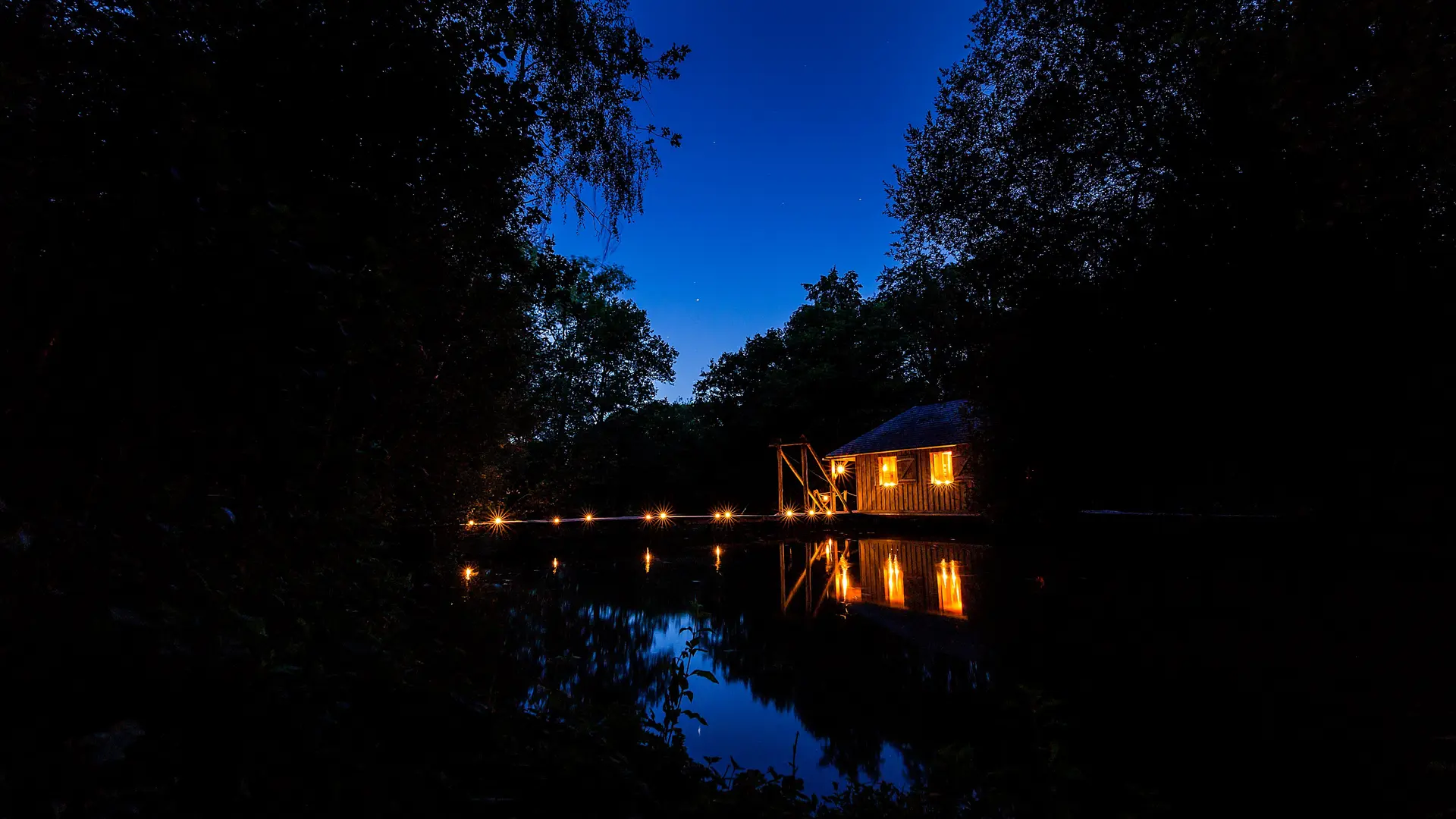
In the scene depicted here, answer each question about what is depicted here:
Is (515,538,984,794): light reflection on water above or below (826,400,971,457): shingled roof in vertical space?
below

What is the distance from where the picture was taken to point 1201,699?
5188 mm

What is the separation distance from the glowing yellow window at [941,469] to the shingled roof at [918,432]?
83cm

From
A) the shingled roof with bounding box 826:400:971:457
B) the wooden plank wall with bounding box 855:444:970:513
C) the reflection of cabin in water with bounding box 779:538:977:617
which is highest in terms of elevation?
the shingled roof with bounding box 826:400:971:457

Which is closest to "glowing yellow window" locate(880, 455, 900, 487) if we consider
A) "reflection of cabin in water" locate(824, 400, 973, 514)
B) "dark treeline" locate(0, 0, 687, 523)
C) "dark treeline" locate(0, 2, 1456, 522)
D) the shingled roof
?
"reflection of cabin in water" locate(824, 400, 973, 514)

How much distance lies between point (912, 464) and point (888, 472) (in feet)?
5.17

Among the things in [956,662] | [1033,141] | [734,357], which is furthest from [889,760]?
[734,357]

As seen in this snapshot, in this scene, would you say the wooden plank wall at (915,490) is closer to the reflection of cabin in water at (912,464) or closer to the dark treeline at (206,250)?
the reflection of cabin in water at (912,464)

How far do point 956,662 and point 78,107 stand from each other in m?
8.24

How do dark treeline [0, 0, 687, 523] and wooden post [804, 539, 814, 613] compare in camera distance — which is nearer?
dark treeline [0, 0, 687, 523]

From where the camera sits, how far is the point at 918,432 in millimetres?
23984

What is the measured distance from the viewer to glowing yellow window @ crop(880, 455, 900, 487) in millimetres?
25031

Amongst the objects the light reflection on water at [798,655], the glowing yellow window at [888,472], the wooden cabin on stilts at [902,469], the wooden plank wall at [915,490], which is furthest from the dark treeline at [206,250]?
the glowing yellow window at [888,472]

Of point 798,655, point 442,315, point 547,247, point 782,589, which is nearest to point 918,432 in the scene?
point 782,589

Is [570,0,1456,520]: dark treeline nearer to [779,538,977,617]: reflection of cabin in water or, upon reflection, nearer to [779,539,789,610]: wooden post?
[779,538,977,617]: reflection of cabin in water
